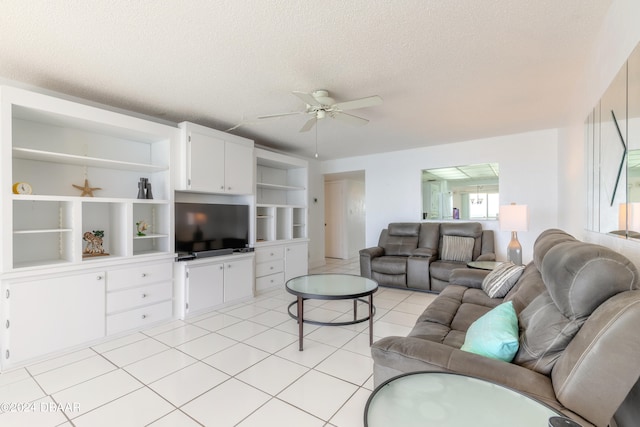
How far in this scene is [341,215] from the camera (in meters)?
7.48

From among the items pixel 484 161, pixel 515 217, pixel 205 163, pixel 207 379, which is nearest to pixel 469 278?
pixel 515 217

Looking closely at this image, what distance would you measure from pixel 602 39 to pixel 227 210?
12.8 ft

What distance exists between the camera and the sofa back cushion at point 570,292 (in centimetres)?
101

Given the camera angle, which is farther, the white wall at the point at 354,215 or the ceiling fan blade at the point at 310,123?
the white wall at the point at 354,215

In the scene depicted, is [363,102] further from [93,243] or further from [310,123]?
[93,243]

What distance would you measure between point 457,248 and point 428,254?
0.46 metres

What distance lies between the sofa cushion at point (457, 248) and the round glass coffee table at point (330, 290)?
2038 millimetres

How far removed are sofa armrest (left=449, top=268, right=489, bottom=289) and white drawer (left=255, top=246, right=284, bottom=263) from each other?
8.62ft

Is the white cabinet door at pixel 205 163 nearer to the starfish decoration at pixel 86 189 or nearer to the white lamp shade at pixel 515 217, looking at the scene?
the starfish decoration at pixel 86 189

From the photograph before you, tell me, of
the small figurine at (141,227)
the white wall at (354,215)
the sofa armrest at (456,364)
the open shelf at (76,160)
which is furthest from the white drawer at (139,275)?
the white wall at (354,215)

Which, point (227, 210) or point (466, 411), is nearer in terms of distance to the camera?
point (466, 411)

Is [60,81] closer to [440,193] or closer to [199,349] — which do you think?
[199,349]

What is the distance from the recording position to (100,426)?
1616 millimetres

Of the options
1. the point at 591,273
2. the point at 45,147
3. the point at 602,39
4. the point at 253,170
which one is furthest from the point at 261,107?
the point at 591,273
